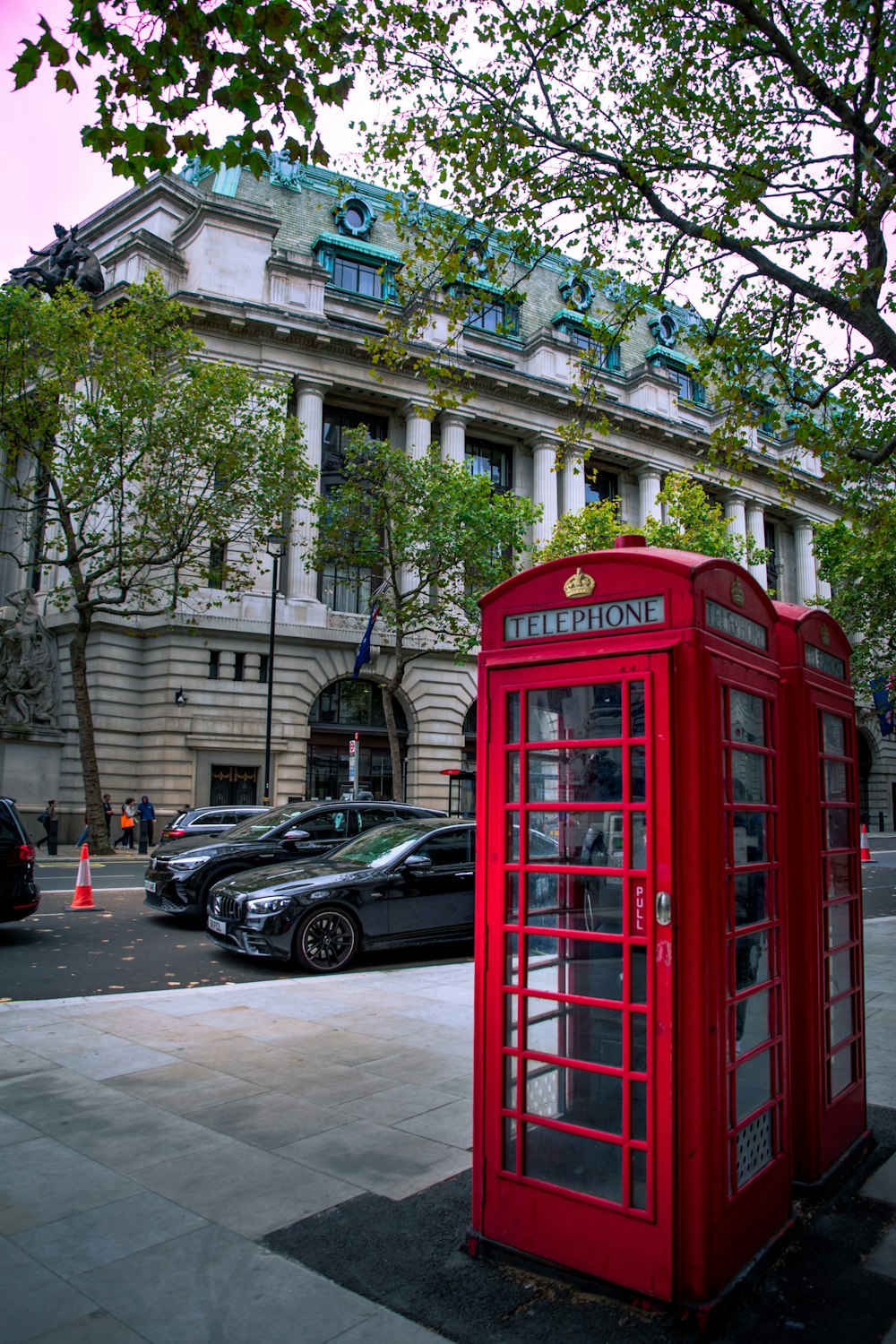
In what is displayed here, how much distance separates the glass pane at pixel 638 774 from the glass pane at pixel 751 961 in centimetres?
70

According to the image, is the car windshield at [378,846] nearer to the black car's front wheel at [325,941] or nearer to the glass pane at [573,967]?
the black car's front wheel at [325,941]

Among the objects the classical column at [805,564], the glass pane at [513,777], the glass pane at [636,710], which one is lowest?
the glass pane at [513,777]

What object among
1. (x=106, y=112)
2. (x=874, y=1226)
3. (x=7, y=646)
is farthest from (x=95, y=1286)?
(x=7, y=646)

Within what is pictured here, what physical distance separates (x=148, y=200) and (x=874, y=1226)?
39.6 m

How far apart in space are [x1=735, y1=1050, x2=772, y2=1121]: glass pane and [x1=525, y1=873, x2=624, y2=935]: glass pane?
760 millimetres

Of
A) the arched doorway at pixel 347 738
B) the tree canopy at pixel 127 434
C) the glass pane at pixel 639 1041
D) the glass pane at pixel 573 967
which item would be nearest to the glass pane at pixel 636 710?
the glass pane at pixel 573 967

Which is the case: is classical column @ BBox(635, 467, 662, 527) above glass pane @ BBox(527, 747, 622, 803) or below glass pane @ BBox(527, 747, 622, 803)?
above

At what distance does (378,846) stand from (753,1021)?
7895 millimetres

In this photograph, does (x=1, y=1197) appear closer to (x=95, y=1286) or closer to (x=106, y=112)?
Answer: (x=95, y=1286)

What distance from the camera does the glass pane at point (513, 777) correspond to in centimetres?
368

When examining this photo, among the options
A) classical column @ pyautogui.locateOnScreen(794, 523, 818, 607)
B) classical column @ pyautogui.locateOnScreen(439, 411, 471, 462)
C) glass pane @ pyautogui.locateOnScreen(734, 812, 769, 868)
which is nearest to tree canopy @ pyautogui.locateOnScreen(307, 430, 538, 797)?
classical column @ pyautogui.locateOnScreen(439, 411, 471, 462)

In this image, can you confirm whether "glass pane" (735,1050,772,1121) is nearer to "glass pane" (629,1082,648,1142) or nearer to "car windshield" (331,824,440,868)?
"glass pane" (629,1082,648,1142)

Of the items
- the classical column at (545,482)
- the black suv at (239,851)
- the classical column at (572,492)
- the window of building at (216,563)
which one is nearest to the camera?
the black suv at (239,851)

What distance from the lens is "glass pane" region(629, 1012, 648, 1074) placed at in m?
3.34
